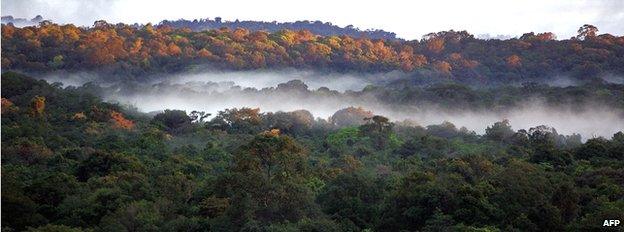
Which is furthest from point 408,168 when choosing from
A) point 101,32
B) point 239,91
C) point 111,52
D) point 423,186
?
point 101,32

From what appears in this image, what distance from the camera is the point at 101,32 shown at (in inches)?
3676

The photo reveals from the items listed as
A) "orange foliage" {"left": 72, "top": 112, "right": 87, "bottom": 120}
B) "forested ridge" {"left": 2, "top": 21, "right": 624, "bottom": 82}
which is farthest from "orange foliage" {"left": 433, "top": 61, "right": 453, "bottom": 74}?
"orange foliage" {"left": 72, "top": 112, "right": 87, "bottom": 120}

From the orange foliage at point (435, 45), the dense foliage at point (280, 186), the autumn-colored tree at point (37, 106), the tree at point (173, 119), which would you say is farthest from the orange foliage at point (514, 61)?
the autumn-colored tree at point (37, 106)

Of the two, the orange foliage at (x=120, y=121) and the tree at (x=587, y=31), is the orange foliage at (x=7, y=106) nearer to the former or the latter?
the orange foliage at (x=120, y=121)

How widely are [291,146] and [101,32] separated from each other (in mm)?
65356

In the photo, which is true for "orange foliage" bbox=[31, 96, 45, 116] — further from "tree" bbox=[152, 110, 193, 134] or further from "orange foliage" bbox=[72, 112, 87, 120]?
"tree" bbox=[152, 110, 193, 134]

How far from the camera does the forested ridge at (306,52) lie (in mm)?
86688

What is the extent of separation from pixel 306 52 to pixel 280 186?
75112 millimetres

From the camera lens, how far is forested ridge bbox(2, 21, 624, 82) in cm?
8669

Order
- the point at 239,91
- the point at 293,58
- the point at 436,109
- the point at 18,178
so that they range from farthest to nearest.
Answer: the point at 293,58 < the point at 239,91 < the point at 436,109 < the point at 18,178

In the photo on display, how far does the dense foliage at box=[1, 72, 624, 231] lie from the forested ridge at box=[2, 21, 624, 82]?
36.7 m

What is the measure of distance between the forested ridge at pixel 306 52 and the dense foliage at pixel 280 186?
3669cm

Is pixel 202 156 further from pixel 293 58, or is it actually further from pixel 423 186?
pixel 293 58

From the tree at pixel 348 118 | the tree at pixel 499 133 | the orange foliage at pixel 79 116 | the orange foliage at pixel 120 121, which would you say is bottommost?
the tree at pixel 348 118
